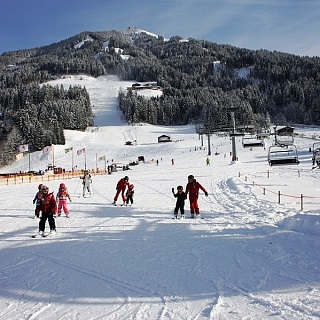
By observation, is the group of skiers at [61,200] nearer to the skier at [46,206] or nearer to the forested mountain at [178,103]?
the skier at [46,206]

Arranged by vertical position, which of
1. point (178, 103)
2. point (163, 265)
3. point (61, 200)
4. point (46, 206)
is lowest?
point (163, 265)

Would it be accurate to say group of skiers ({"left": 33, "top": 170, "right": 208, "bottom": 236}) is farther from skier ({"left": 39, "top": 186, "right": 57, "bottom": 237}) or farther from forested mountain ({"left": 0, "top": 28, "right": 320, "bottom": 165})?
forested mountain ({"left": 0, "top": 28, "right": 320, "bottom": 165})

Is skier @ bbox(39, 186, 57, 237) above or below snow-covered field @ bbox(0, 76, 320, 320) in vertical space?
above

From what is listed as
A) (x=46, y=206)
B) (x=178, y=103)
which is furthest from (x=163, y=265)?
(x=178, y=103)

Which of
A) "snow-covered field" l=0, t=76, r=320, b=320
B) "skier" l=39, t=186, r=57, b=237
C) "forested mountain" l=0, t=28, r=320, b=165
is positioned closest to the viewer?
"snow-covered field" l=0, t=76, r=320, b=320

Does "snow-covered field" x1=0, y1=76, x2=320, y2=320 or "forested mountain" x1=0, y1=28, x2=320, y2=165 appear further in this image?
"forested mountain" x1=0, y1=28, x2=320, y2=165

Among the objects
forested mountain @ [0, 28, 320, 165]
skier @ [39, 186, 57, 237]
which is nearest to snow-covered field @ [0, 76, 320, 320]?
skier @ [39, 186, 57, 237]

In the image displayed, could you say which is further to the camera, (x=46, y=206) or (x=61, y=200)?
(x=61, y=200)

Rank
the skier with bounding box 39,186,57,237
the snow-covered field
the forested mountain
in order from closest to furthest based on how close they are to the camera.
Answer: the snow-covered field, the skier with bounding box 39,186,57,237, the forested mountain

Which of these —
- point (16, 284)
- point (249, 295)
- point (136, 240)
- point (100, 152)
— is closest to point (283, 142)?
point (136, 240)

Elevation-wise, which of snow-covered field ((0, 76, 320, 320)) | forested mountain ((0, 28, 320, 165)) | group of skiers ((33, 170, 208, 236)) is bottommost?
snow-covered field ((0, 76, 320, 320))

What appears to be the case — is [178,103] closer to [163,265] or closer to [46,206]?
[46,206]

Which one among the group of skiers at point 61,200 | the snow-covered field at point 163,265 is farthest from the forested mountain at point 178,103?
the snow-covered field at point 163,265

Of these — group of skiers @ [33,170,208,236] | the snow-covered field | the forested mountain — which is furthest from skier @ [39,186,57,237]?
the forested mountain
